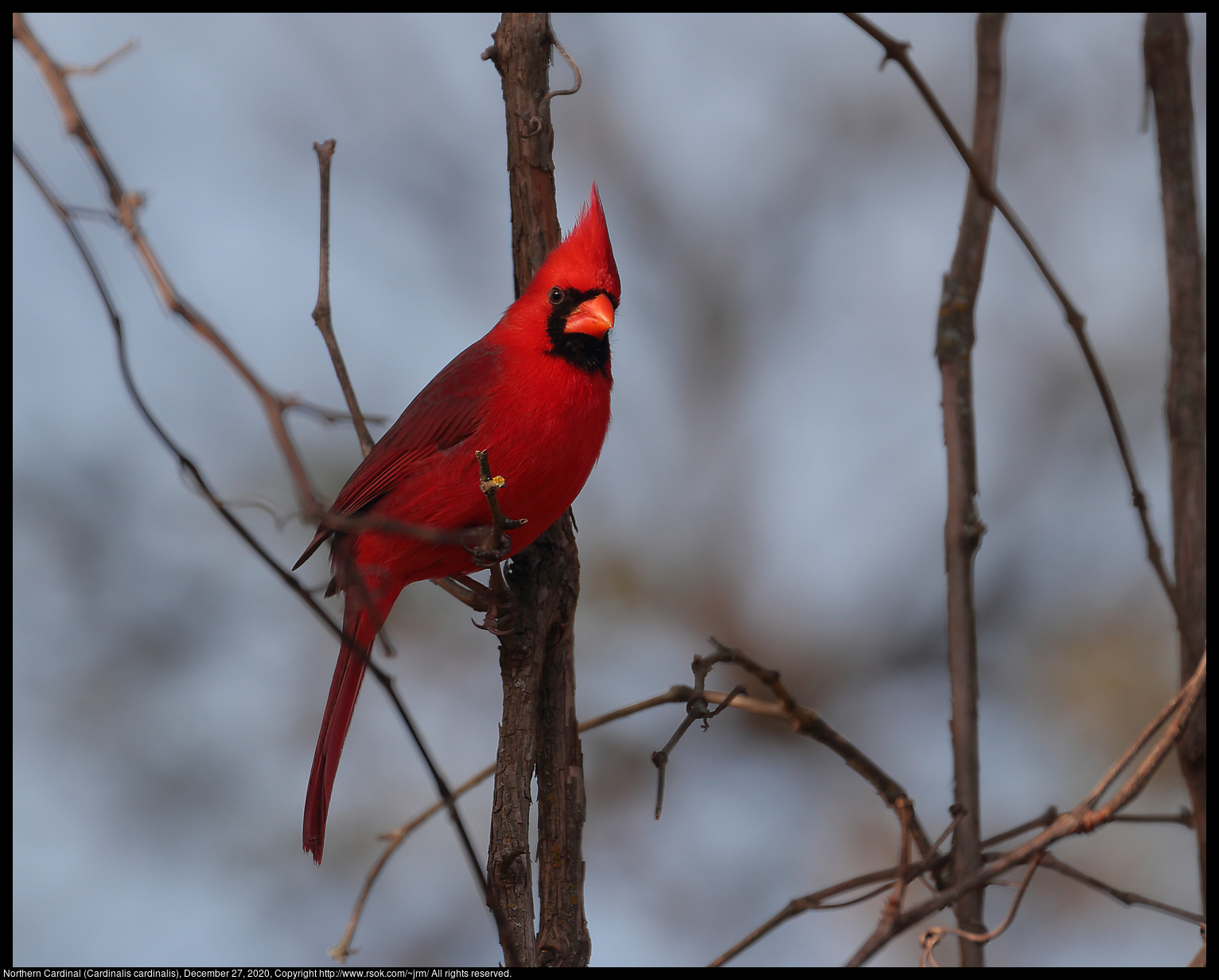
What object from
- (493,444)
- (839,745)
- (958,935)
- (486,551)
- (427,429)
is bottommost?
(958,935)

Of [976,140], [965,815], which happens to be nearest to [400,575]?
[965,815]

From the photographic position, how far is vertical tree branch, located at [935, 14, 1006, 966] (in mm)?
1564

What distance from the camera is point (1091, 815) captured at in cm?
127

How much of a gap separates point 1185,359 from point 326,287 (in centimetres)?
144

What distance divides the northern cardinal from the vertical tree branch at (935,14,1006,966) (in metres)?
0.63

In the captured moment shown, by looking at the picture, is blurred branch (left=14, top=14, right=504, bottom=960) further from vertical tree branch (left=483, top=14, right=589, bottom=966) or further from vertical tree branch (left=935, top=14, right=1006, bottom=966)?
vertical tree branch (left=935, top=14, right=1006, bottom=966)

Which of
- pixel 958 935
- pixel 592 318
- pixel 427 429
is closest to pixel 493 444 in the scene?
pixel 427 429

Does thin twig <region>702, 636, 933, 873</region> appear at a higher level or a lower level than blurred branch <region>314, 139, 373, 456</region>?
lower

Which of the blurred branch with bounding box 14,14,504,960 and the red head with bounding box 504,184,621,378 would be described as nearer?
the blurred branch with bounding box 14,14,504,960

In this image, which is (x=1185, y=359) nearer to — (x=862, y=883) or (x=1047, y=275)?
(x=1047, y=275)

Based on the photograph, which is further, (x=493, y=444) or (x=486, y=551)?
(x=493, y=444)

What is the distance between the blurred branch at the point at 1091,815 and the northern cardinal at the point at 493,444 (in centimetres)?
82

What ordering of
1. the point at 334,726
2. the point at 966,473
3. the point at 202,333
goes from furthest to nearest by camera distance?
the point at 334,726
the point at 966,473
the point at 202,333

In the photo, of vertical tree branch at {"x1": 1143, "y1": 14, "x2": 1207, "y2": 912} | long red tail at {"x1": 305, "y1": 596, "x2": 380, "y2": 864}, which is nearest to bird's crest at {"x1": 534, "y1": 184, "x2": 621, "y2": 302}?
long red tail at {"x1": 305, "y1": 596, "x2": 380, "y2": 864}
